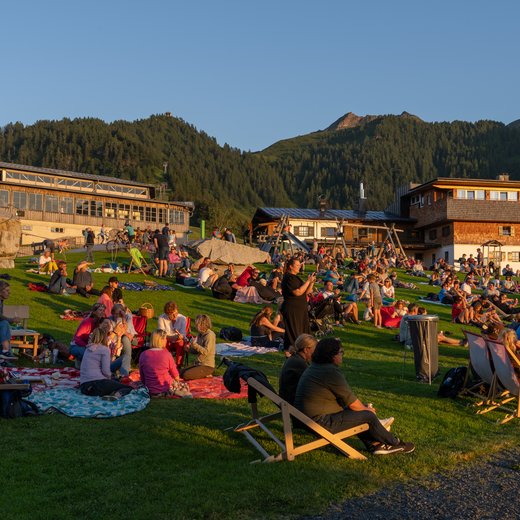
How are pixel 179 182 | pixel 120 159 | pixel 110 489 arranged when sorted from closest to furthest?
pixel 110 489
pixel 179 182
pixel 120 159

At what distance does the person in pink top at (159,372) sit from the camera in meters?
8.99

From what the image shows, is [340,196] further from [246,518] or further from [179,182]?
[246,518]

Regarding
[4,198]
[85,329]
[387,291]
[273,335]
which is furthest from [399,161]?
[85,329]

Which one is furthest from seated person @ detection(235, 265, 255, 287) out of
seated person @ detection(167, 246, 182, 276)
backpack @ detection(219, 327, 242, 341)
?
backpack @ detection(219, 327, 242, 341)

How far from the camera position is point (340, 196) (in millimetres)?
158875

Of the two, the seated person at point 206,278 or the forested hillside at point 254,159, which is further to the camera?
the forested hillside at point 254,159

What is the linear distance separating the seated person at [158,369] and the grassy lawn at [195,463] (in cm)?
49

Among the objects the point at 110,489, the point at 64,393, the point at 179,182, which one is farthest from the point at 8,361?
the point at 179,182

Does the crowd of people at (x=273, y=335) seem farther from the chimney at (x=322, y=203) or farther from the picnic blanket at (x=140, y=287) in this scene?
the chimney at (x=322, y=203)

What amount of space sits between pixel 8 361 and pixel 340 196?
151042mm

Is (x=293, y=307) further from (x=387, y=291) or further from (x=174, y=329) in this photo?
(x=387, y=291)

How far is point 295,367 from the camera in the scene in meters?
7.05

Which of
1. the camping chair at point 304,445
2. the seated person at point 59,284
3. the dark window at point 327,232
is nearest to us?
the camping chair at point 304,445

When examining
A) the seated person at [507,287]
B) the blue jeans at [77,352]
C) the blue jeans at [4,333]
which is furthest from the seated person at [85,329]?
the seated person at [507,287]
